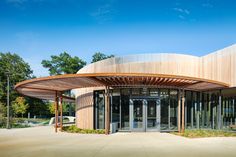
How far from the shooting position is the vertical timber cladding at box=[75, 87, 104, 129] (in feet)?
55.4

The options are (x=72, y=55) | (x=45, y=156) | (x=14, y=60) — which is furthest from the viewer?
(x=72, y=55)

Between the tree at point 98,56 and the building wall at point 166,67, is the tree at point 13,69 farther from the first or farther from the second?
the building wall at point 166,67

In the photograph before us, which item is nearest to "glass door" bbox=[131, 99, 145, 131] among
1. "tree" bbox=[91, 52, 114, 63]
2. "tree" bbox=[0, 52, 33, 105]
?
"tree" bbox=[0, 52, 33, 105]

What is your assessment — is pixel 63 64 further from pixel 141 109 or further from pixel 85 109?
pixel 141 109

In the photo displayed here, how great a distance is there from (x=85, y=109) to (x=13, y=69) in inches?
1279

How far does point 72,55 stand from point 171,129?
1726 inches

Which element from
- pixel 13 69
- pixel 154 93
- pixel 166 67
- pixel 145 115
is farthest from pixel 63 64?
pixel 145 115

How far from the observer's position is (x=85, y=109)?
17344mm

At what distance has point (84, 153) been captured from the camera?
8.14 m

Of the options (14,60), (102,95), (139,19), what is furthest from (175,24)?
(14,60)

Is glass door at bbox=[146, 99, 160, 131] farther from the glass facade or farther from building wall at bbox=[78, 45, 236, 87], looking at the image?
building wall at bbox=[78, 45, 236, 87]

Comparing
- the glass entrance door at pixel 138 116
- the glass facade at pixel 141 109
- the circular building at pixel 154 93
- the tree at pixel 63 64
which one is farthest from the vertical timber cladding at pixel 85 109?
the tree at pixel 63 64

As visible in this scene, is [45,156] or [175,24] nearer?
[45,156]

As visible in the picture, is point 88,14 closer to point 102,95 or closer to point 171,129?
point 102,95
